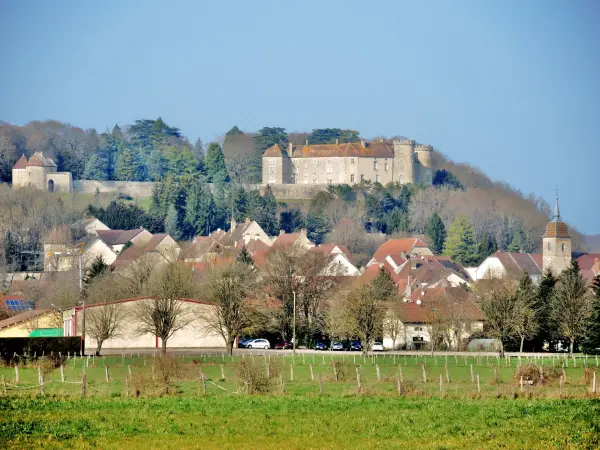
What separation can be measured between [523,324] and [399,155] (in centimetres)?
10332

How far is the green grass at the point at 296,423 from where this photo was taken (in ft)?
80.7

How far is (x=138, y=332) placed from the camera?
59312 mm

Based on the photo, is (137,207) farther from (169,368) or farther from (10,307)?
(169,368)

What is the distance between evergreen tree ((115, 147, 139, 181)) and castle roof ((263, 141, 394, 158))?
1780 centimetres

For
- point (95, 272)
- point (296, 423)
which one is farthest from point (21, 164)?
point (296, 423)

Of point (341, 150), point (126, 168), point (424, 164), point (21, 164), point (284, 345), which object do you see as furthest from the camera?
point (126, 168)

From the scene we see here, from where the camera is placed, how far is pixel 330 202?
148 metres

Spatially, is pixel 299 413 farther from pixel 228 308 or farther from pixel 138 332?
pixel 138 332

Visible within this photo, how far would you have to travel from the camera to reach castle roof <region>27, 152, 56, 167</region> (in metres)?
155

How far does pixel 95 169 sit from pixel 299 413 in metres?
140

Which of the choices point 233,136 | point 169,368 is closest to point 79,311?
point 169,368

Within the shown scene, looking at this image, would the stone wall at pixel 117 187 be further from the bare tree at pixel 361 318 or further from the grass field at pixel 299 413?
the grass field at pixel 299 413

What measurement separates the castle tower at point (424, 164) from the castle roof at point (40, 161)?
45508 millimetres

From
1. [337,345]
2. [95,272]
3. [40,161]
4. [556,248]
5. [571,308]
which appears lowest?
[337,345]
